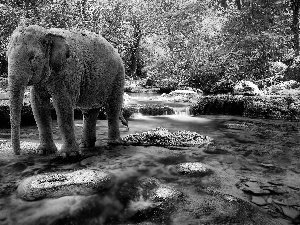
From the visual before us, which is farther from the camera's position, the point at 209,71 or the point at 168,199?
the point at 209,71

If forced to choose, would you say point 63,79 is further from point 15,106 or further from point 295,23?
point 295,23

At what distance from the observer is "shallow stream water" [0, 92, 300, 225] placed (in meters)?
2.73

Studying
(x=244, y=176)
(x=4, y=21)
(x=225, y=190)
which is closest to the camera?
(x=225, y=190)

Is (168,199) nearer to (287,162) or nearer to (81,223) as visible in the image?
(81,223)

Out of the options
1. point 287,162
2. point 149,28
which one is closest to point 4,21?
point 149,28

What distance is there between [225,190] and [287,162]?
1.72 m

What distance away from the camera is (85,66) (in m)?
4.44

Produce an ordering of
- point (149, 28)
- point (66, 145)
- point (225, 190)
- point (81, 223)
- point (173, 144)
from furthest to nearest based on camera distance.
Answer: point (149, 28) → point (173, 144) → point (66, 145) → point (225, 190) → point (81, 223)

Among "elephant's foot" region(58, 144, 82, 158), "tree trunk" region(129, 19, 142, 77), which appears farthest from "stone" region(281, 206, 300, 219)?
"tree trunk" region(129, 19, 142, 77)

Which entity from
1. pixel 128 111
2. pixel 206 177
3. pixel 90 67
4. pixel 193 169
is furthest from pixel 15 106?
pixel 128 111

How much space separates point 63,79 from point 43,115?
0.81 m

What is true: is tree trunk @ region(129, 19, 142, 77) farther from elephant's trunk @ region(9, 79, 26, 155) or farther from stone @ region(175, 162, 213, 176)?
elephant's trunk @ region(9, 79, 26, 155)

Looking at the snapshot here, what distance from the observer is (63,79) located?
13.0 feet

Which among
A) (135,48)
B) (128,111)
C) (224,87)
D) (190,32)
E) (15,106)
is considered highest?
(190,32)
